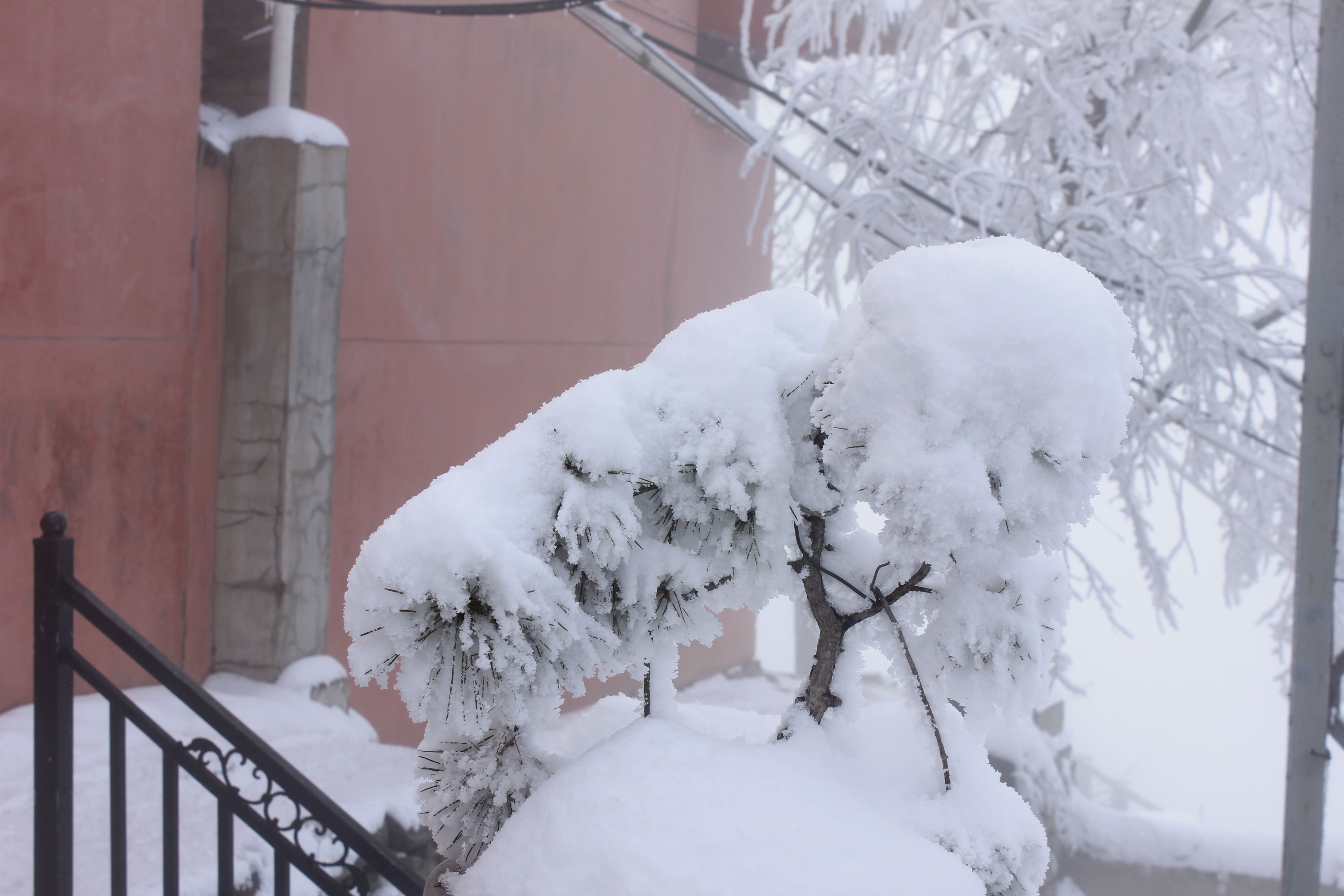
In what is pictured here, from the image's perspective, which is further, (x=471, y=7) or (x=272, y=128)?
(x=272, y=128)

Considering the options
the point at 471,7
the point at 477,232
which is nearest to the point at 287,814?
the point at 471,7

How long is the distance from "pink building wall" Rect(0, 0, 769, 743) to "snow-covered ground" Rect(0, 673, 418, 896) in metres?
0.22

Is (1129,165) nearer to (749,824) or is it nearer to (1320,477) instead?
(1320,477)

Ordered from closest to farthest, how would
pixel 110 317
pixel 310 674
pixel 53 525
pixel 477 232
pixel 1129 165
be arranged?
pixel 53 525
pixel 110 317
pixel 310 674
pixel 477 232
pixel 1129 165

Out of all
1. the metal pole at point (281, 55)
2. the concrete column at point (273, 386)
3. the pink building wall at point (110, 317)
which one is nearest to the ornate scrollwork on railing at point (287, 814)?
the concrete column at point (273, 386)

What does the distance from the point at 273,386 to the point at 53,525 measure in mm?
1964

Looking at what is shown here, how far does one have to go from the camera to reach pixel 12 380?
3145 mm

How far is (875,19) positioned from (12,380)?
462 cm

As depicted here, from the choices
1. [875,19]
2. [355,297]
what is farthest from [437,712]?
[875,19]

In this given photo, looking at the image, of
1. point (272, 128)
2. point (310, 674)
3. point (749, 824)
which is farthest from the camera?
point (310, 674)

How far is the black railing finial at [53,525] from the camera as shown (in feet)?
6.54

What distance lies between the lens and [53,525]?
2.01 meters

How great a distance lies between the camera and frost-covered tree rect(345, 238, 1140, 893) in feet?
3.79

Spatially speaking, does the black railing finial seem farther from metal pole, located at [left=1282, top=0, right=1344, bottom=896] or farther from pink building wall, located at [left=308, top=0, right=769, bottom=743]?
metal pole, located at [left=1282, top=0, right=1344, bottom=896]
